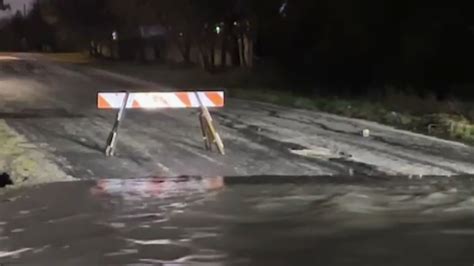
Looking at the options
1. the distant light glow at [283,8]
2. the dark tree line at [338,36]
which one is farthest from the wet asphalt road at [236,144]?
the distant light glow at [283,8]

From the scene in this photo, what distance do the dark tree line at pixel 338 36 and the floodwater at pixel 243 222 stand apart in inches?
818

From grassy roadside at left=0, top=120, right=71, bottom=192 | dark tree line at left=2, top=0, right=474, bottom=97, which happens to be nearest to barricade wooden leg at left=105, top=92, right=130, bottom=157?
grassy roadside at left=0, top=120, right=71, bottom=192

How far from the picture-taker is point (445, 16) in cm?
3428

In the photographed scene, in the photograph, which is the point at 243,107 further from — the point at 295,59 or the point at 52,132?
the point at 295,59

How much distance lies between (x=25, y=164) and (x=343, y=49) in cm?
2657

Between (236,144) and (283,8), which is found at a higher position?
(283,8)

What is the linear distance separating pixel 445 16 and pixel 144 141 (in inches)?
731

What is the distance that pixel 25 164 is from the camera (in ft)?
50.1

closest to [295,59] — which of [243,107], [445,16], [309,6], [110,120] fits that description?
[309,6]

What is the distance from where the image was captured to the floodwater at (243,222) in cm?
900

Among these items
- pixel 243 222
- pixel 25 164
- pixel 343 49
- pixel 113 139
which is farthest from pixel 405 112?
pixel 343 49

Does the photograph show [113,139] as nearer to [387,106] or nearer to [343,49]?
[387,106]

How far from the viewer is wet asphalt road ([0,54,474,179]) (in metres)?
15.1

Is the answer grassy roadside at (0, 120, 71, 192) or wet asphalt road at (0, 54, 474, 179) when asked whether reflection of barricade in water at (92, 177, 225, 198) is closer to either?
wet asphalt road at (0, 54, 474, 179)
